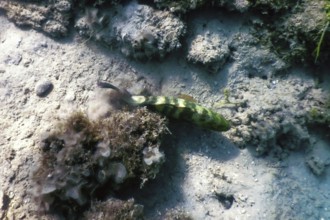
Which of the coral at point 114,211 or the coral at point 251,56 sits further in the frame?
the coral at point 251,56

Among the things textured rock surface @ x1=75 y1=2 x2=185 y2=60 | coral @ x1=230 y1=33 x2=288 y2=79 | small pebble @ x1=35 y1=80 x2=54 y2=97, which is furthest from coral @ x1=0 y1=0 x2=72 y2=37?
coral @ x1=230 y1=33 x2=288 y2=79

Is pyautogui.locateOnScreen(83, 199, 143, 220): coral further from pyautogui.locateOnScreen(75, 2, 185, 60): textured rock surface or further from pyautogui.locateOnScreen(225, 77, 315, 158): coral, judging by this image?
pyautogui.locateOnScreen(75, 2, 185, 60): textured rock surface

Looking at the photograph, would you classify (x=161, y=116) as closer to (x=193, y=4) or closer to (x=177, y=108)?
(x=177, y=108)

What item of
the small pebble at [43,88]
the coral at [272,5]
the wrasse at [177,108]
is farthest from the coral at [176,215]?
the coral at [272,5]

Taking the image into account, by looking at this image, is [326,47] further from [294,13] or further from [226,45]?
[226,45]

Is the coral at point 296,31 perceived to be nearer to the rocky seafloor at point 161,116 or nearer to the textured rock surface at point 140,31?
the rocky seafloor at point 161,116

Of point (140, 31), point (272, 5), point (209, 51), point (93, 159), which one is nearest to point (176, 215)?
point (93, 159)
